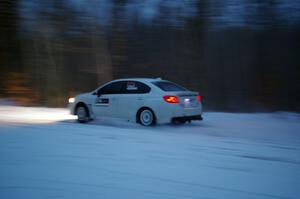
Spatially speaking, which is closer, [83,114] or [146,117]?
[146,117]

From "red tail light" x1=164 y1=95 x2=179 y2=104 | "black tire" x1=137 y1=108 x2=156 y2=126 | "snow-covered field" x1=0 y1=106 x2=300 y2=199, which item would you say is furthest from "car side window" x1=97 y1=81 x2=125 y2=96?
"snow-covered field" x1=0 y1=106 x2=300 y2=199

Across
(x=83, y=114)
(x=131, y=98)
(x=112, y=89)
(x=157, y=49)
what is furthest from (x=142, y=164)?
(x=157, y=49)

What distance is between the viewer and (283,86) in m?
18.8

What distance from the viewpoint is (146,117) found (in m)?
11.7

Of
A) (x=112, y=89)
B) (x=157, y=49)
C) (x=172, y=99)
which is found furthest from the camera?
(x=157, y=49)

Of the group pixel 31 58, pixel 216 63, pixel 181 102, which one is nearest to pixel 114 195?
pixel 181 102

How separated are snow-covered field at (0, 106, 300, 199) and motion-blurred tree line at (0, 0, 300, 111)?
383 inches

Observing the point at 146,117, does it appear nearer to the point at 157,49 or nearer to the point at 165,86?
the point at 165,86

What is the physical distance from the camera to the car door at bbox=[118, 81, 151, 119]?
11881 mm

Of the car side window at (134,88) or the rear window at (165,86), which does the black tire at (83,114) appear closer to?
the car side window at (134,88)

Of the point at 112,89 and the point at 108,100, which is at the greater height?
the point at 112,89

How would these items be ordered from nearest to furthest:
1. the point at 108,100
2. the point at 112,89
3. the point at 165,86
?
the point at 165,86 < the point at 108,100 < the point at 112,89

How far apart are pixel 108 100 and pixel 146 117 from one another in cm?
147

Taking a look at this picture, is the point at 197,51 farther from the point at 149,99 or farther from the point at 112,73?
the point at 149,99
